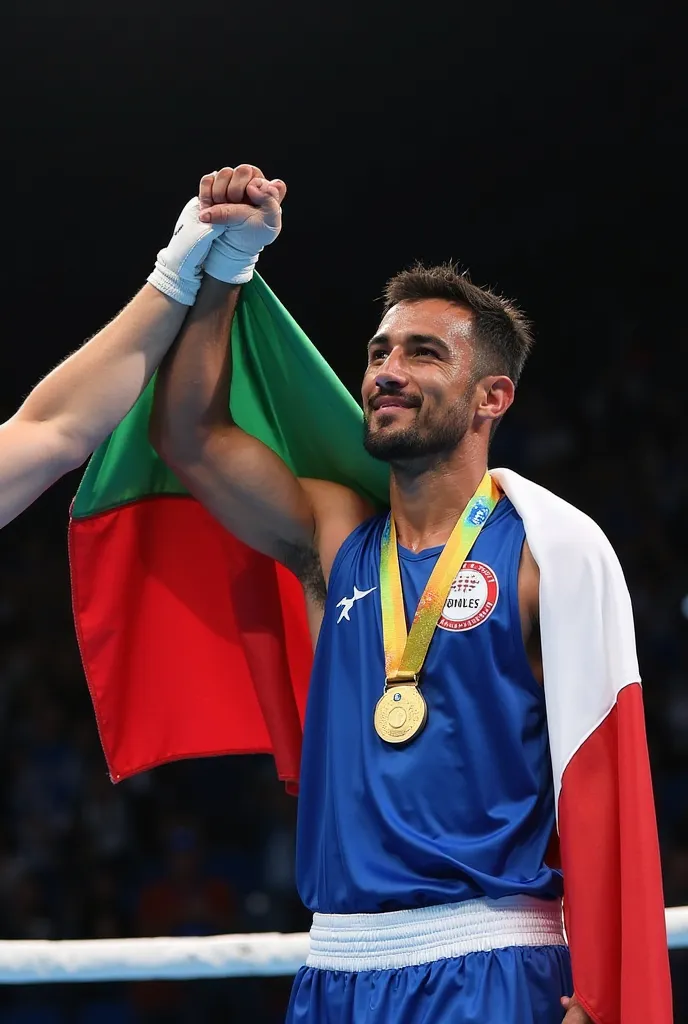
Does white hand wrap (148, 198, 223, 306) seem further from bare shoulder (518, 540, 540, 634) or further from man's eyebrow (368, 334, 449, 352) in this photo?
bare shoulder (518, 540, 540, 634)

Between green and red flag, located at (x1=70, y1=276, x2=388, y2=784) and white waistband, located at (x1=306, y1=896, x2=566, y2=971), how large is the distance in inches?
21.3

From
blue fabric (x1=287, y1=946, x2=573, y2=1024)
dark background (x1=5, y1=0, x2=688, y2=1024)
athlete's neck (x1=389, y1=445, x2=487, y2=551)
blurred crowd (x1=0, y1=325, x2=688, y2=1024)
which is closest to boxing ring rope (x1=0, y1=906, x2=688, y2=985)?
blue fabric (x1=287, y1=946, x2=573, y2=1024)

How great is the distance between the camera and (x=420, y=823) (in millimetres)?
1981

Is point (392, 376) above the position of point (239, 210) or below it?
below

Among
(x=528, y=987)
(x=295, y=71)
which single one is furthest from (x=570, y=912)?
(x=295, y=71)

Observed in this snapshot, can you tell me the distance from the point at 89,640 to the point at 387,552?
69 centimetres

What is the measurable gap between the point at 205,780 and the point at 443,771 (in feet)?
12.4

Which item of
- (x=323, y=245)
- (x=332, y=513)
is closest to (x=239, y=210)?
(x=332, y=513)

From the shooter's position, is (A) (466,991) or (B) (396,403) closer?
(A) (466,991)

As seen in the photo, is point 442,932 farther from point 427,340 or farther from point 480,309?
point 480,309

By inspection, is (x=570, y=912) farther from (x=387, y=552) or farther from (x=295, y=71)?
(x=295, y=71)

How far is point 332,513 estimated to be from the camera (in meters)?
2.48

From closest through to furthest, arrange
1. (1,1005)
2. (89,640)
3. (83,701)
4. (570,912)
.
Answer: (570,912) < (89,640) < (1,1005) < (83,701)

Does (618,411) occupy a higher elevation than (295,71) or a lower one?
lower
